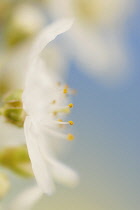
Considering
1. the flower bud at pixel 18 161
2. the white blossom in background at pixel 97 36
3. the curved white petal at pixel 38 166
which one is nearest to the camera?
the curved white petal at pixel 38 166

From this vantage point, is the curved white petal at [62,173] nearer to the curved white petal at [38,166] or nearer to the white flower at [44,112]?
the white flower at [44,112]

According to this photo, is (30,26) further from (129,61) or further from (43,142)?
(129,61)

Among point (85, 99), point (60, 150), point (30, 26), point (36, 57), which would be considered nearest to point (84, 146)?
point (85, 99)

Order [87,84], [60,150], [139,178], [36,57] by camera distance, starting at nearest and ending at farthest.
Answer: [36,57] → [60,150] → [87,84] → [139,178]

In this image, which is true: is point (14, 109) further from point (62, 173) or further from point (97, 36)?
point (97, 36)

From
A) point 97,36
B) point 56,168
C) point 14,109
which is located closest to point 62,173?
point 56,168

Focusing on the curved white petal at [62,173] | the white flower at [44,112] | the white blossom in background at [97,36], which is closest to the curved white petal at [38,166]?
the white flower at [44,112]

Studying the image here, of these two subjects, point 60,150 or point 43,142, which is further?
point 60,150
